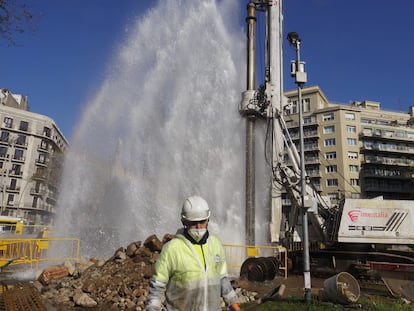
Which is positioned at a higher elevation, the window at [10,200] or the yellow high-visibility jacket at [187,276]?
the window at [10,200]

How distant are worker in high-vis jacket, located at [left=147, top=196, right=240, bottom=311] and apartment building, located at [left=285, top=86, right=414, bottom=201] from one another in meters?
54.8

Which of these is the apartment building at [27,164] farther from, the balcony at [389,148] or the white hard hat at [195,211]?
the white hard hat at [195,211]

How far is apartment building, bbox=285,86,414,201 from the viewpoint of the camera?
184ft

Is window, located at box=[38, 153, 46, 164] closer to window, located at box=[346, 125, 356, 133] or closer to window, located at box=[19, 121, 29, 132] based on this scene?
window, located at box=[19, 121, 29, 132]

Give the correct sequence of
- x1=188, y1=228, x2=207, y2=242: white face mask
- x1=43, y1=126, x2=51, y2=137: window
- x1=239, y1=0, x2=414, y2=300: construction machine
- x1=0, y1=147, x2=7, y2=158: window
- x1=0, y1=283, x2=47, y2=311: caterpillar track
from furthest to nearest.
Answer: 1. x1=43, y1=126, x2=51, y2=137: window
2. x1=0, y1=147, x2=7, y2=158: window
3. x1=239, y1=0, x2=414, y2=300: construction machine
4. x1=0, y1=283, x2=47, y2=311: caterpillar track
5. x1=188, y1=228, x2=207, y2=242: white face mask

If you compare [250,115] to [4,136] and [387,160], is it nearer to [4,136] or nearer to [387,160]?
[387,160]

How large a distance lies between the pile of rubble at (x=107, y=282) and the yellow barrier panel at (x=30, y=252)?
2.38m

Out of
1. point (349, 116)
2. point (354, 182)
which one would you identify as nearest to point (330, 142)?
point (349, 116)

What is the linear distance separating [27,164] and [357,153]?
57.5 metres

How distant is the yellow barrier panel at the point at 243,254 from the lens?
531 inches

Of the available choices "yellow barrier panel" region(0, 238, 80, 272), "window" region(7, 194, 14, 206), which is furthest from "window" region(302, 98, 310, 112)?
"yellow barrier panel" region(0, 238, 80, 272)

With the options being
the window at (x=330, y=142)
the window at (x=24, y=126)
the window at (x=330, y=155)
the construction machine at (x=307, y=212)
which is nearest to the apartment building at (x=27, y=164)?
the window at (x=24, y=126)

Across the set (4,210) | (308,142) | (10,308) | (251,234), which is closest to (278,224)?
(251,234)

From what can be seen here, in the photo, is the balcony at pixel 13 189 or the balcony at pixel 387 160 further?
the balcony at pixel 387 160
